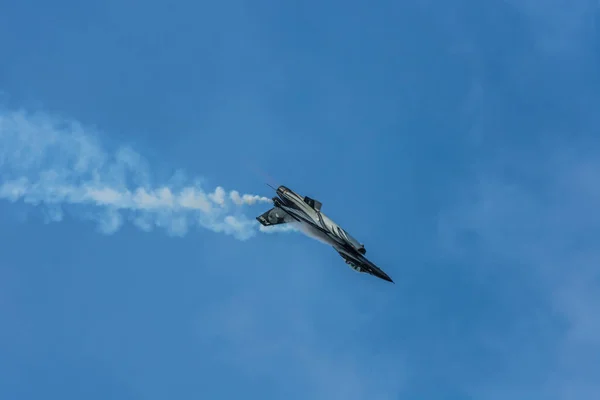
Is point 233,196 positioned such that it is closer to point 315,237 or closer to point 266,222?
point 266,222

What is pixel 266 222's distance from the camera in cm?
12188

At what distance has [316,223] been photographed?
118312mm

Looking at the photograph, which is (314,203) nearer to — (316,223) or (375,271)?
(316,223)

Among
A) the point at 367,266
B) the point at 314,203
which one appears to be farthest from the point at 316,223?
the point at 367,266

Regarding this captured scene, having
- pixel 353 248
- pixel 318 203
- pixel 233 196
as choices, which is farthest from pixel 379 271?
pixel 233 196

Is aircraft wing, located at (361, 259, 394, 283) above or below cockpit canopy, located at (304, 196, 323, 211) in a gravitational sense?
below

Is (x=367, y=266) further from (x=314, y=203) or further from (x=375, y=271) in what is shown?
(x=314, y=203)

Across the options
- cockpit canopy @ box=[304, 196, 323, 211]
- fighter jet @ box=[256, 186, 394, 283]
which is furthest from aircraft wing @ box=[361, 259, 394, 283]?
cockpit canopy @ box=[304, 196, 323, 211]

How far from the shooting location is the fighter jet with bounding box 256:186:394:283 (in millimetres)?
115500

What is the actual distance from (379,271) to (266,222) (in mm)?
22220

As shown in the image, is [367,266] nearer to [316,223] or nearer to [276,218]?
[316,223]

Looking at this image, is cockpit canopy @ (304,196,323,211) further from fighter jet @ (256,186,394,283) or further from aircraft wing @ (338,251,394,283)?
aircraft wing @ (338,251,394,283)

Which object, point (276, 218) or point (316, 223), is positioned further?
point (276, 218)

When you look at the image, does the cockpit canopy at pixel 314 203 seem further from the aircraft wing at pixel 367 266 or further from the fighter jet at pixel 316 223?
the aircraft wing at pixel 367 266
